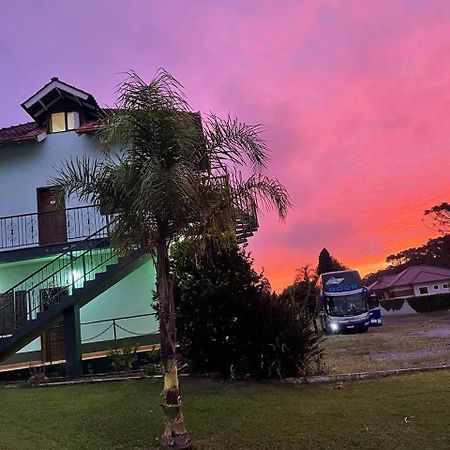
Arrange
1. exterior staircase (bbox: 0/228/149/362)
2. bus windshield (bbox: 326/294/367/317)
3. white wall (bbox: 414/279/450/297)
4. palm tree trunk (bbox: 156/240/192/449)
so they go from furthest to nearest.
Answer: white wall (bbox: 414/279/450/297), bus windshield (bbox: 326/294/367/317), exterior staircase (bbox: 0/228/149/362), palm tree trunk (bbox: 156/240/192/449)

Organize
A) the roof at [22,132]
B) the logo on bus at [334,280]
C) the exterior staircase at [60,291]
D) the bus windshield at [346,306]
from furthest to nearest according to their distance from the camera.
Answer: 1. the logo on bus at [334,280]
2. the bus windshield at [346,306]
3. the roof at [22,132]
4. the exterior staircase at [60,291]

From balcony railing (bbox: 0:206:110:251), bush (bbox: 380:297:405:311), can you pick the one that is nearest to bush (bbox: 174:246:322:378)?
balcony railing (bbox: 0:206:110:251)

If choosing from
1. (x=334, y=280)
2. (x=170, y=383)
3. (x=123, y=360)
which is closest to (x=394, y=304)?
(x=334, y=280)

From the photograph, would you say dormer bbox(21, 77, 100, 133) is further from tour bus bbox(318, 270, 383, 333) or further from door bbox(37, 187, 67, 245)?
tour bus bbox(318, 270, 383, 333)

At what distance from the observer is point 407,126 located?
606 inches

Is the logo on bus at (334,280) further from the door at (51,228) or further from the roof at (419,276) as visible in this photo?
the roof at (419,276)

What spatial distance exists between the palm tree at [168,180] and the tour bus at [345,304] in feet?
71.7

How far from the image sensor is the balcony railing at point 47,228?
51.1 feet

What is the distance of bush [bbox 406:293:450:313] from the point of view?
161 feet

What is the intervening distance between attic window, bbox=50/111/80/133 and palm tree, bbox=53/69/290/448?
10.7m

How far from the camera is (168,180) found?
585 centimetres

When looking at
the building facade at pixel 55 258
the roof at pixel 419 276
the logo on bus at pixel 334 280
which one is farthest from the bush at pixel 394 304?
the building facade at pixel 55 258

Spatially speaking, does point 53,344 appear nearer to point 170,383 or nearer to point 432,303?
point 170,383

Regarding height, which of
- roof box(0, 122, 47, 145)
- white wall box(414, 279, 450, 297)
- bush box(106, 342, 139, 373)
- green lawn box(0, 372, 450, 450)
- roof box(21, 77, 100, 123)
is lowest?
green lawn box(0, 372, 450, 450)
